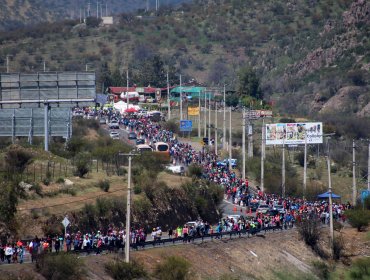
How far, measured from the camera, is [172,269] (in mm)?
47344

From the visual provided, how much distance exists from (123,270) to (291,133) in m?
53.9

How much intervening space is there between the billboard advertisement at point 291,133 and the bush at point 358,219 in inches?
1116

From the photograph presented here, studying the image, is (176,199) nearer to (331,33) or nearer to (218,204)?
(218,204)

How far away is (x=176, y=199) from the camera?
63906 mm

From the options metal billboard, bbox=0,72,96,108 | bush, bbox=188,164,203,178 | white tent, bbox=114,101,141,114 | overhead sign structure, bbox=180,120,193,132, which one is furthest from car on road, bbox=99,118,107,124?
metal billboard, bbox=0,72,96,108

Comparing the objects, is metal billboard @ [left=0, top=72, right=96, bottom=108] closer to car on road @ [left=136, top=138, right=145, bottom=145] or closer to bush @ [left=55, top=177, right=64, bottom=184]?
bush @ [left=55, top=177, right=64, bottom=184]

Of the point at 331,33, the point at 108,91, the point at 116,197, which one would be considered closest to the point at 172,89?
the point at 108,91

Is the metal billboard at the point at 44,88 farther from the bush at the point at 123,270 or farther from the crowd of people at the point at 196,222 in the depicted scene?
the bush at the point at 123,270

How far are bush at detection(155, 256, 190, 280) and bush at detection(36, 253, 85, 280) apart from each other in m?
4.66

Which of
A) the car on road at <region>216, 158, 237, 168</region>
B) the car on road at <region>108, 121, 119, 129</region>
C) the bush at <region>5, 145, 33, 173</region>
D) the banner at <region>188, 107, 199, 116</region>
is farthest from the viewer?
the banner at <region>188, 107, 199, 116</region>

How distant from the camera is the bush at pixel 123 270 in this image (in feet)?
149

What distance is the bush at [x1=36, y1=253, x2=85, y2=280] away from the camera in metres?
42.4

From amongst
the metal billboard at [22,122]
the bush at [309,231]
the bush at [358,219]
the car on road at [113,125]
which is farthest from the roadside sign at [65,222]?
the car on road at [113,125]

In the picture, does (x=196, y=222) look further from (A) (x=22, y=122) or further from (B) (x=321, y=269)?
(A) (x=22, y=122)
